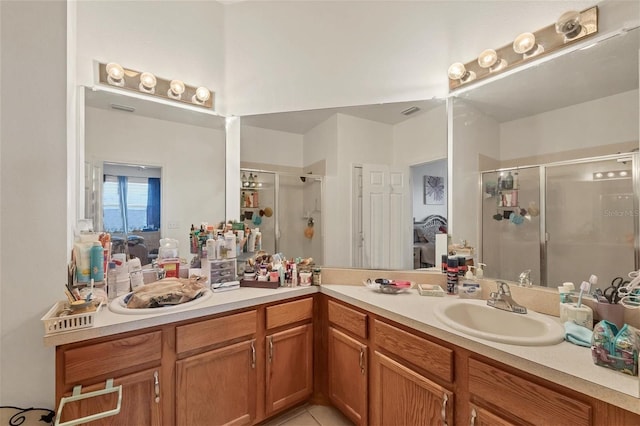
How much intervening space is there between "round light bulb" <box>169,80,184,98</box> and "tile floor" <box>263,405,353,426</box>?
2397 mm

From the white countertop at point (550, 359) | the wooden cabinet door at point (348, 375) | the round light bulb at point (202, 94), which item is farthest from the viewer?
the round light bulb at point (202, 94)

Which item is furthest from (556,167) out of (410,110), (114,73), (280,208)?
(114,73)

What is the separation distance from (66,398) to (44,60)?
1.52m

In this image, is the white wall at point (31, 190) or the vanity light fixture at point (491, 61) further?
the vanity light fixture at point (491, 61)

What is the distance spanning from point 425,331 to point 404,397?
1.27 feet

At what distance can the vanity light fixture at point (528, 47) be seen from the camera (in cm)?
132

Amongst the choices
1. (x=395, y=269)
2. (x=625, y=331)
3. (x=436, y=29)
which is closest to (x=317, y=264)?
(x=395, y=269)

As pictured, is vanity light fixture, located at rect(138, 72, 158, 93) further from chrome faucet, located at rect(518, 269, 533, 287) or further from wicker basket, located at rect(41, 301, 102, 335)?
chrome faucet, located at rect(518, 269, 533, 287)

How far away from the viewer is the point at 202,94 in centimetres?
216

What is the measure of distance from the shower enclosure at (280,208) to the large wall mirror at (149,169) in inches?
9.7

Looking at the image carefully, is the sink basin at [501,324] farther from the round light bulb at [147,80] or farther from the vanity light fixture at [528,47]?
the round light bulb at [147,80]

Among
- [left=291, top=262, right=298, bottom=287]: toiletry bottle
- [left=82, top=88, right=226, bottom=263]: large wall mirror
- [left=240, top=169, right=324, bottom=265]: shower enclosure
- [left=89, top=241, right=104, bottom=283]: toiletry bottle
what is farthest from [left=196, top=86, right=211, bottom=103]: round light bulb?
[left=291, top=262, right=298, bottom=287]: toiletry bottle

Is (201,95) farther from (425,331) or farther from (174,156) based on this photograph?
(425,331)

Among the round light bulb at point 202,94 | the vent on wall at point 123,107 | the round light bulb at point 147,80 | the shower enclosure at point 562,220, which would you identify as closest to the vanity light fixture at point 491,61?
the shower enclosure at point 562,220
